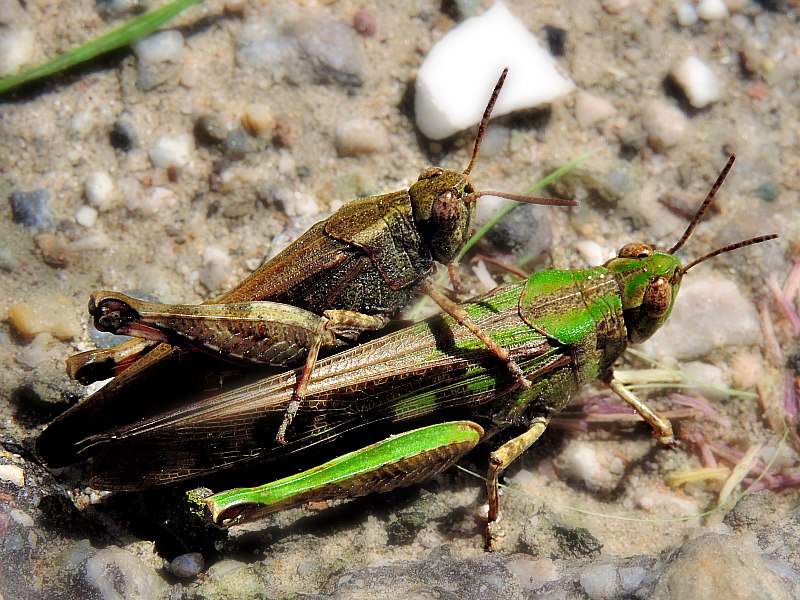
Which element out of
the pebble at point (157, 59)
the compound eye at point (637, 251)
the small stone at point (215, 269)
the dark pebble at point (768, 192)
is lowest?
the dark pebble at point (768, 192)

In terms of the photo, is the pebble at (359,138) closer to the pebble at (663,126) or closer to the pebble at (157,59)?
the pebble at (157,59)

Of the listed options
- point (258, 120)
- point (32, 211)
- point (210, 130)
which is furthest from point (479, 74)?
point (32, 211)

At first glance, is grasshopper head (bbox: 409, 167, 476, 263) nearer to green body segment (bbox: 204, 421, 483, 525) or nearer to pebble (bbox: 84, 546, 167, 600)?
green body segment (bbox: 204, 421, 483, 525)

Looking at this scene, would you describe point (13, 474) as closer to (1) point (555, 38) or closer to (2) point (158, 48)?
(2) point (158, 48)

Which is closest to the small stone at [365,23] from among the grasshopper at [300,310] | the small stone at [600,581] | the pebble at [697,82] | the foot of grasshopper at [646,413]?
the grasshopper at [300,310]

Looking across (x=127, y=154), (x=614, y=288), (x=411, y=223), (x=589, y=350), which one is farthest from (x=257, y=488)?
(x=127, y=154)

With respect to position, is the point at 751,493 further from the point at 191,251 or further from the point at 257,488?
the point at 191,251

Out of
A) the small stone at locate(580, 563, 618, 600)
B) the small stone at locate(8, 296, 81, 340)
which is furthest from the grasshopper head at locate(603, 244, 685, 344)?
the small stone at locate(8, 296, 81, 340)
